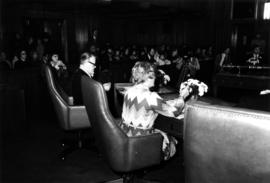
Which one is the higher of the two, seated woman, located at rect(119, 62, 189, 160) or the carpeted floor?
seated woman, located at rect(119, 62, 189, 160)

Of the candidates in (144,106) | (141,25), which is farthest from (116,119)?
(141,25)

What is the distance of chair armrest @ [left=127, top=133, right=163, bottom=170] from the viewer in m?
1.94

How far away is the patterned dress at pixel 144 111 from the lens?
1.98 meters

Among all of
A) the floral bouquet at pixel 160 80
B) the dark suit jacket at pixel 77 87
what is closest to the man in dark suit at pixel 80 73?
the dark suit jacket at pixel 77 87

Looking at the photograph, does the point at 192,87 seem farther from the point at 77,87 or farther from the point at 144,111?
the point at 77,87

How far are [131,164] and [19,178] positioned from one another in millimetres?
1222

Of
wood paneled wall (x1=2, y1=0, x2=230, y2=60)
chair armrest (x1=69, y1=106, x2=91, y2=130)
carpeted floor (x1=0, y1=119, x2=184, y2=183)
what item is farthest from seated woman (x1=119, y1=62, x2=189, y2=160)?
wood paneled wall (x1=2, y1=0, x2=230, y2=60)

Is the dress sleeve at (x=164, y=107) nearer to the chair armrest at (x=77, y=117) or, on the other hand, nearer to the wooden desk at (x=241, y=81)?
the chair armrest at (x=77, y=117)

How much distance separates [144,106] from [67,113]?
1086 mm

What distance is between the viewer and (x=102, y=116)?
193 centimetres

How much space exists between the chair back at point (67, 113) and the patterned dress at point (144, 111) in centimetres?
80

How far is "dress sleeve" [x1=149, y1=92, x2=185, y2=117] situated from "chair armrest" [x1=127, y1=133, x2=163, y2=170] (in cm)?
16

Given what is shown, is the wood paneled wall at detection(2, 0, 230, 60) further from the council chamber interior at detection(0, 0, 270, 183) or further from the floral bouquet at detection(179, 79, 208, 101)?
the floral bouquet at detection(179, 79, 208, 101)

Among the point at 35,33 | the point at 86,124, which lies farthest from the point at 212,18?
the point at 86,124
